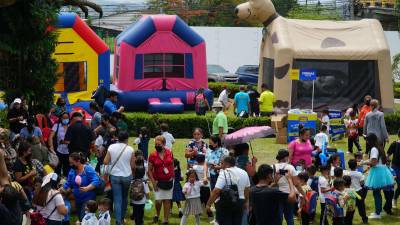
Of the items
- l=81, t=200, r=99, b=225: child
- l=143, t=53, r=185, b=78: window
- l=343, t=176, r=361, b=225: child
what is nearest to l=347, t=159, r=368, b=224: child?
l=343, t=176, r=361, b=225: child

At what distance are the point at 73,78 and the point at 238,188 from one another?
1392cm

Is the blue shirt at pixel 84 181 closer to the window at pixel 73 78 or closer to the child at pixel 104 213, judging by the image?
the child at pixel 104 213

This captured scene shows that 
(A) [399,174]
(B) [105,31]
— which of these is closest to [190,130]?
(A) [399,174]

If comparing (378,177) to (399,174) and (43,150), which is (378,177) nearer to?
(399,174)

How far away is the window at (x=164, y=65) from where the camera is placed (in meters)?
26.0

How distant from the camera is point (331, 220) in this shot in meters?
11.9

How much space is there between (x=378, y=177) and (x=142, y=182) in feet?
11.7

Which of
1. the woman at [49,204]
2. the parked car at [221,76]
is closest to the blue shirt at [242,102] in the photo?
the woman at [49,204]

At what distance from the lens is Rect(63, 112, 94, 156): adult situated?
1335cm

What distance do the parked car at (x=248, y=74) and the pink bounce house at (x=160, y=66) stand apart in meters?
10.6

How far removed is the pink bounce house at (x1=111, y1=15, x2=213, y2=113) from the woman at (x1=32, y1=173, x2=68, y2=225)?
15387mm

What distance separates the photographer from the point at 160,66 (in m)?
26.1

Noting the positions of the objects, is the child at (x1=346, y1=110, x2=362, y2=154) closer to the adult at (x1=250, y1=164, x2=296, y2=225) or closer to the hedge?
the hedge

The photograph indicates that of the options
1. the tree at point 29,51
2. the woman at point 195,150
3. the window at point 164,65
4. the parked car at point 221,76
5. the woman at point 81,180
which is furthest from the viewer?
the parked car at point 221,76
